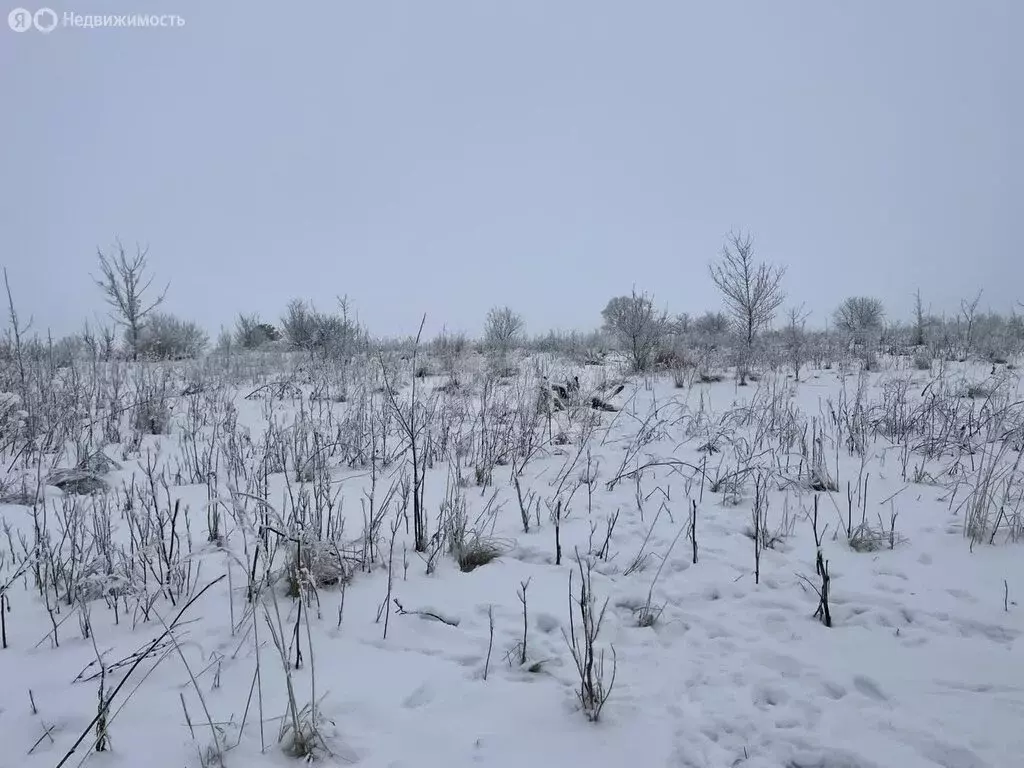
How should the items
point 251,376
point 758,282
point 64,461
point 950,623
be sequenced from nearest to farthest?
point 950,623 < point 64,461 < point 251,376 < point 758,282

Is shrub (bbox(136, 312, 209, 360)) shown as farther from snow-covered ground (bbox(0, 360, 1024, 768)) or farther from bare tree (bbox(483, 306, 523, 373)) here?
snow-covered ground (bbox(0, 360, 1024, 768))

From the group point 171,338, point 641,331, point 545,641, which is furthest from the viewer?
point 171,338

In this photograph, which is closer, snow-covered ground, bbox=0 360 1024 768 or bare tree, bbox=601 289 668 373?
snow-covered ground, bbox=0 360 1024 768

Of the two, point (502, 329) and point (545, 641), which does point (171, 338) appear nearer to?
point (502, 329)

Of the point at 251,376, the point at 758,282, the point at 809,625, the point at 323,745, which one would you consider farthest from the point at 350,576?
the point at 758,282

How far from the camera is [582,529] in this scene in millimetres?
2893

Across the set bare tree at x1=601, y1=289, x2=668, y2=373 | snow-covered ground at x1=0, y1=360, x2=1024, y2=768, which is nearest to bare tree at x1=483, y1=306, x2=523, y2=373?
bare tree at x1=601, y1=289, x2=668, y2=373

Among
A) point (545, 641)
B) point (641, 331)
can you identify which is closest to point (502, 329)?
point (641, 331)

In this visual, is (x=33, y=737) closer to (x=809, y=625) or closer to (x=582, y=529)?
(x=582, y=529)

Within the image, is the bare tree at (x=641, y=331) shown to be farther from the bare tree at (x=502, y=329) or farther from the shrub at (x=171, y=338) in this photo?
the shrub at (x=171, y=338)

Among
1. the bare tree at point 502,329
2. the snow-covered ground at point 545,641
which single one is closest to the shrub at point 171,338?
the bare tree at point 502,329

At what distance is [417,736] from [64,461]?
14.1 feet

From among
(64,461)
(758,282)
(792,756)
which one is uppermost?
(758,282)

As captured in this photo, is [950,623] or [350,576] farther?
[350,576]
